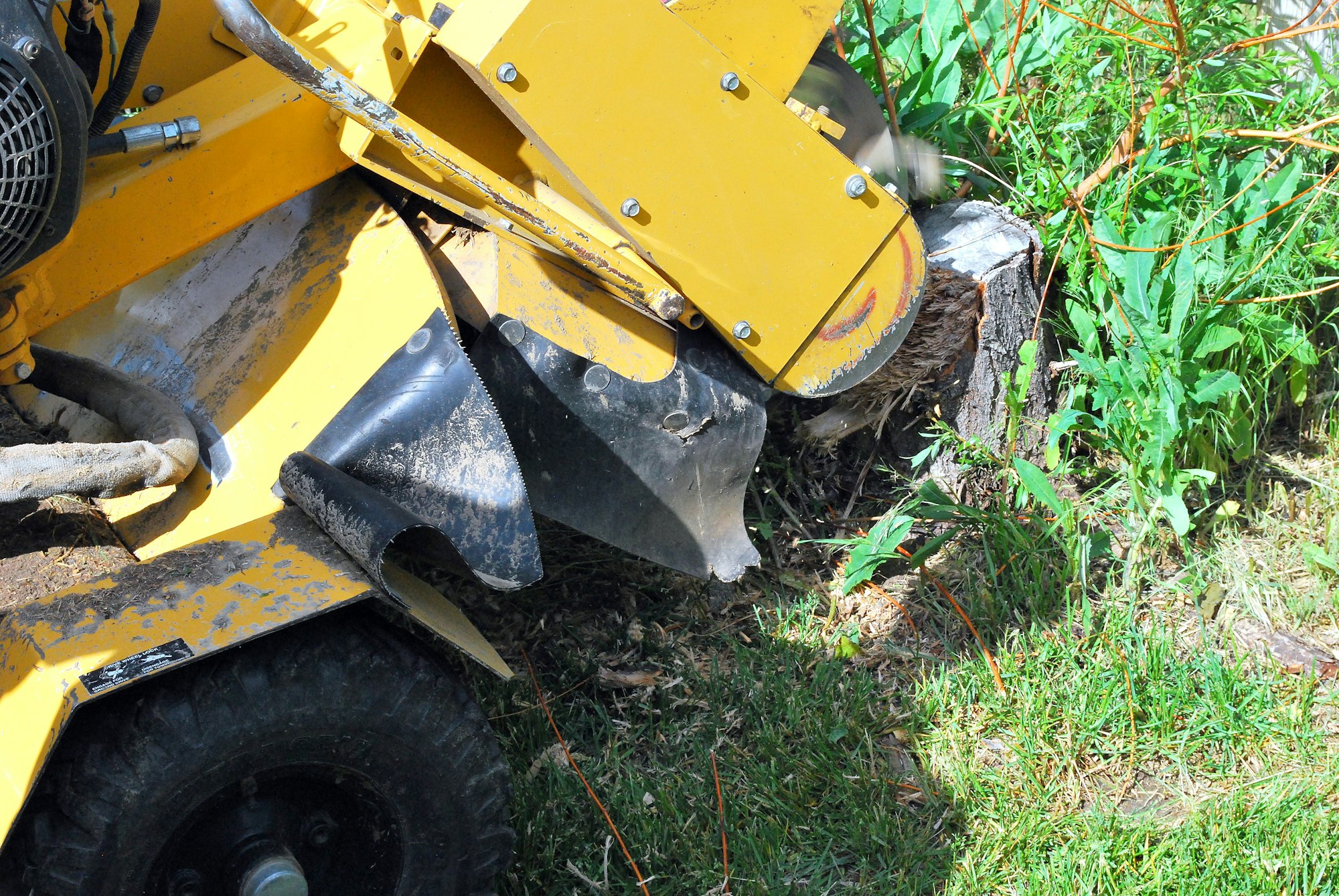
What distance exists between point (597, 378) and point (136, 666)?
1.03 meters

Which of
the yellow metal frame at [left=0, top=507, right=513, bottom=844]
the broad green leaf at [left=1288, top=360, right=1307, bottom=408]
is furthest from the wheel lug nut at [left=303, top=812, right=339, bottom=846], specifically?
the broad green leaf at [left=1288, top=360, right=1307, bottom=408]

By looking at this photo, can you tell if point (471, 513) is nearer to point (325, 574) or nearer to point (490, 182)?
point (325, 574)

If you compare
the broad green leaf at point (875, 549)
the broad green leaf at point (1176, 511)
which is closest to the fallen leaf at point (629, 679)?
the broad green leaf at point (875, 549)

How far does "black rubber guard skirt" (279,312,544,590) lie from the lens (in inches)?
85.3

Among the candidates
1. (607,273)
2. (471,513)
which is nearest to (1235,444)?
(607,273)

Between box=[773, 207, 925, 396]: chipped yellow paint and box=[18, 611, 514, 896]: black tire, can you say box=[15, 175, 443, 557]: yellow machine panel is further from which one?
box=[773, 207, 925, 396]: chipped yellow paint

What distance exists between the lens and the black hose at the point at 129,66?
201 cm

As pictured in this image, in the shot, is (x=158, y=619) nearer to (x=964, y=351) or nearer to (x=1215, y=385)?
(x=964, y=351)

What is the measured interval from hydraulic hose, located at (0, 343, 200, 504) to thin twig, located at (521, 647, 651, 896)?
90 cm

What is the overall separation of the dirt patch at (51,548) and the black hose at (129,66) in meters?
0.80

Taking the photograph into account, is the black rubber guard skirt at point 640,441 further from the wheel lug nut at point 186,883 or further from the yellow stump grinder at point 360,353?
the wheel lug nut at point 186,883

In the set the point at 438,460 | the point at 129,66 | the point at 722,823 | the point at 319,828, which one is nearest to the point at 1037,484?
the point at 722,823

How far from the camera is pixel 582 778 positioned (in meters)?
2.54

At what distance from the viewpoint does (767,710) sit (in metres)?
2.67
